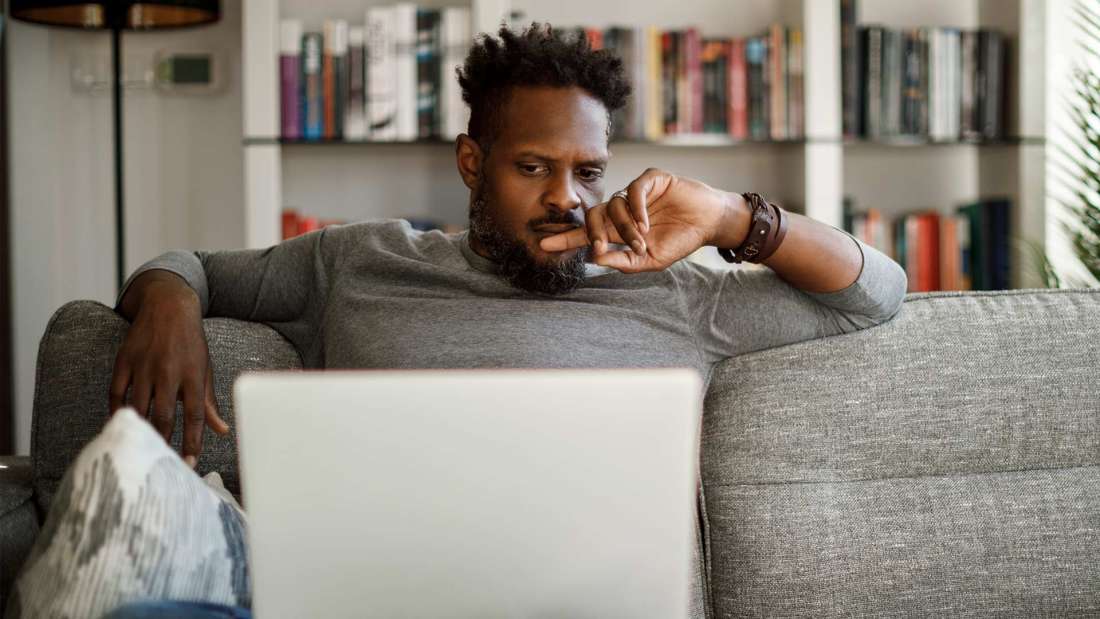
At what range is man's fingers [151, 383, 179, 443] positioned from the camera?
1.40m

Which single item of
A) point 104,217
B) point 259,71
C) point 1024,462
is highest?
point 259,71

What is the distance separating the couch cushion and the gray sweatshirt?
3.4 inches

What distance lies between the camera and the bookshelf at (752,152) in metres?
3.07

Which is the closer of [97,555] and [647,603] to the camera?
[647,603]

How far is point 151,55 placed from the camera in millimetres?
3246

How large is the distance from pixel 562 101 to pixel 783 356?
1.66 ft

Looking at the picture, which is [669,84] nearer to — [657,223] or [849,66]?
[849,66]

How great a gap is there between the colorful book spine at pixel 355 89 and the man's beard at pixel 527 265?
146cm

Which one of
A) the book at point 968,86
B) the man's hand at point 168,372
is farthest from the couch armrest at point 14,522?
the book at point 968,86

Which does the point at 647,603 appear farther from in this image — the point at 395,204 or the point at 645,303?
the point at 395,204

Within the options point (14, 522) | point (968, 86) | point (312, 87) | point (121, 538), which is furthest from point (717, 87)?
point (121, 538)

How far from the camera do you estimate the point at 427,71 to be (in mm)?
3104

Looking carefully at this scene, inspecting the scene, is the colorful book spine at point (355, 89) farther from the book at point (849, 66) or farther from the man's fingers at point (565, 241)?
the man's fingers at point (565, 241)

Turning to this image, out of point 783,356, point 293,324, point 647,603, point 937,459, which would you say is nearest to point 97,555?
point 647,603
